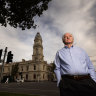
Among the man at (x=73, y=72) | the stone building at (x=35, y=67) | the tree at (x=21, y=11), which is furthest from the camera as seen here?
the stone building at (x=35, y=67)

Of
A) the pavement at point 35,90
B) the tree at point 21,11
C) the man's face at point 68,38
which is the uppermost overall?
the tree at point 21,11

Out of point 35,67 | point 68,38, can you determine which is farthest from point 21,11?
point 35,67

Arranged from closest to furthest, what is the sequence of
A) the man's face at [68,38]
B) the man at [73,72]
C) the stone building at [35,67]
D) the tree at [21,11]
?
the man at [73,72] < the man's face at [68,38] < the tree at [21,11] < the stone building at [35,67]

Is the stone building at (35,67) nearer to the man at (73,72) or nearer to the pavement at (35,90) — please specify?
the pavement at (35,90)

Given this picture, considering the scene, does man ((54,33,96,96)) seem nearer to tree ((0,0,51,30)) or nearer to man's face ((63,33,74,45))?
man's face ((63,33,74,45))

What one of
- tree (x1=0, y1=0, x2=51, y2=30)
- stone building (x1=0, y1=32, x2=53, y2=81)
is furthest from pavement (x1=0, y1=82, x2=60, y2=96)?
stone building (x1=0, y1=32, x2=53, y2=81)

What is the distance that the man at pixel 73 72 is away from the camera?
239cm

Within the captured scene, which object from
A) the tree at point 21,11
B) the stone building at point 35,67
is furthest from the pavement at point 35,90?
the stone building at point 35,67

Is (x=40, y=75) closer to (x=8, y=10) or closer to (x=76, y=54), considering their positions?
(x=8, y=10)

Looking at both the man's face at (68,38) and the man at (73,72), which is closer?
the man at (73,72)

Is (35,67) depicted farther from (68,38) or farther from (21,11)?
(68,38)

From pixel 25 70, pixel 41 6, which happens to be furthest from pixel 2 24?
pixel 25 70

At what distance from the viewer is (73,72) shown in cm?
257

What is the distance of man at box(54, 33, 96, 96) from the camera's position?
239 centimetres
